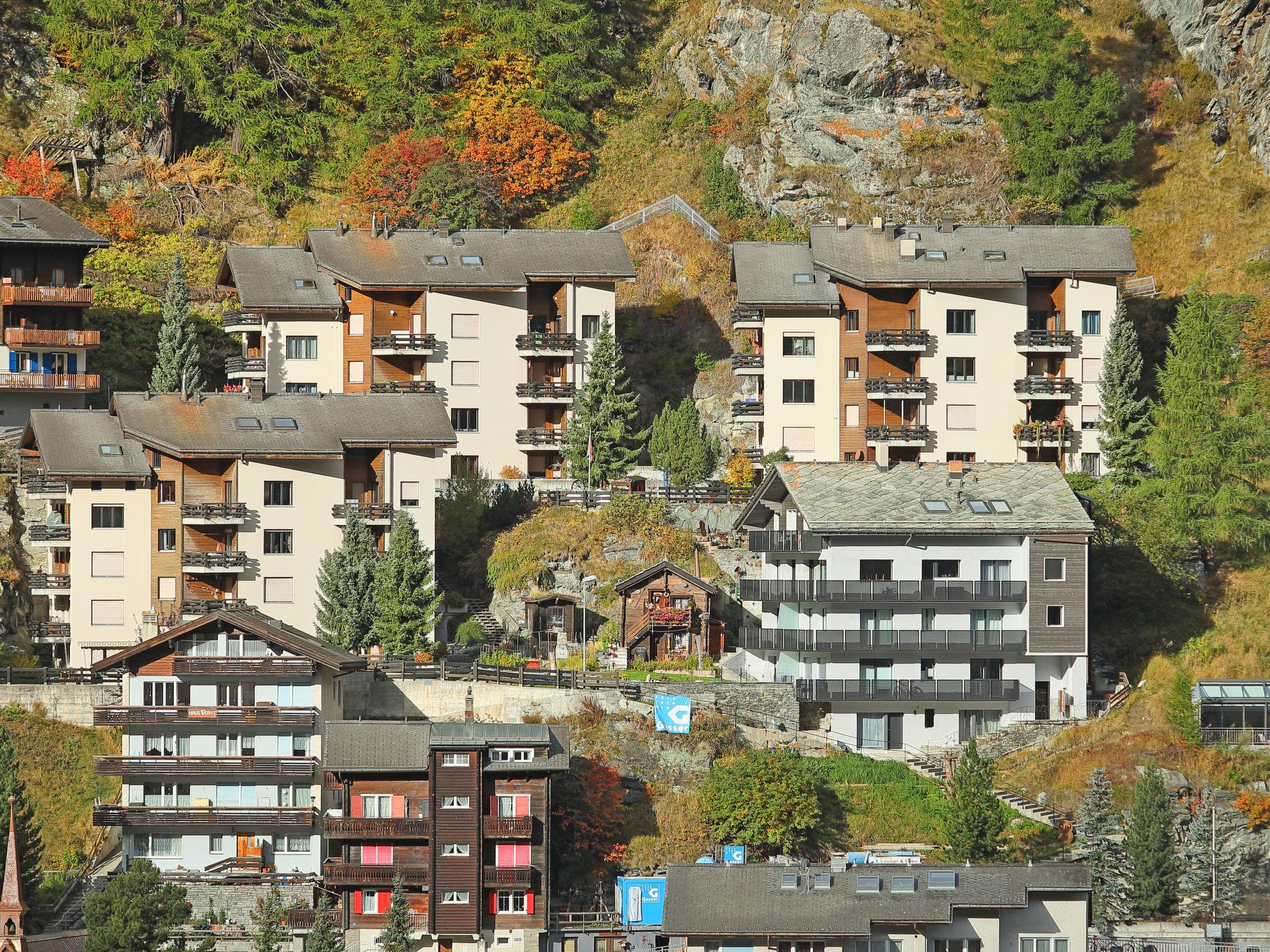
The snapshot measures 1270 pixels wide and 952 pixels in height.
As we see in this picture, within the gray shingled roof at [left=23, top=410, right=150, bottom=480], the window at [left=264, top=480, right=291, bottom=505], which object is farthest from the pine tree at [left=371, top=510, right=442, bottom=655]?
the gray shingled roof at [left=23, top=410, right=150, bottom=480]

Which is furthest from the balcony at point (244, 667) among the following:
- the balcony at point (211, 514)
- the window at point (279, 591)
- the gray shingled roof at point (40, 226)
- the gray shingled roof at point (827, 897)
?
the gray shingled roof at point (40, 226)

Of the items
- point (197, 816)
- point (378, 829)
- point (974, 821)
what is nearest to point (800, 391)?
point (974, 821)

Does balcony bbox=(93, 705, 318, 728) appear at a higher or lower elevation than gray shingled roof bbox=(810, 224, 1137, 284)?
lower

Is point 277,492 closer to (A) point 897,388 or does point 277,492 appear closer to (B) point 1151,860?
(A) point 897,388

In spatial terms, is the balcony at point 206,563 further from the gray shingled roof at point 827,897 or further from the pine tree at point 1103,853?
the pine tree at point 1103,853

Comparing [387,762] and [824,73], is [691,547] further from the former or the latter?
[824,73]

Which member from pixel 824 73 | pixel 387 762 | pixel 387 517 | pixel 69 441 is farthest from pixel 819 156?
pixel 387 762

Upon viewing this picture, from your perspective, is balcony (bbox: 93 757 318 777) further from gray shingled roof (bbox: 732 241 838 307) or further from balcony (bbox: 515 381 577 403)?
gray shingled roof (bbox: 732 241 838 307)
